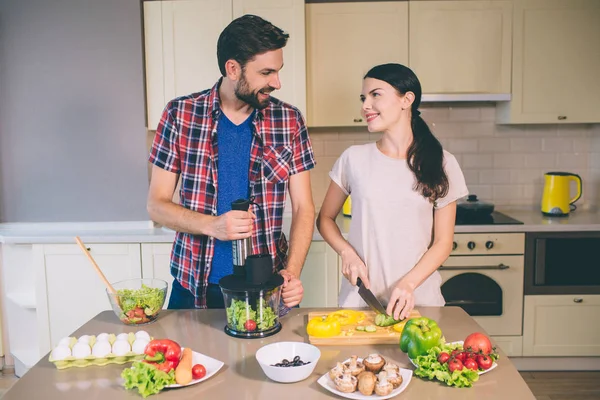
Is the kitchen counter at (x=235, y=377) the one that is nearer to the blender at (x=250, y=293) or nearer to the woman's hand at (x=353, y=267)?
the blender at (x=250, y=293)

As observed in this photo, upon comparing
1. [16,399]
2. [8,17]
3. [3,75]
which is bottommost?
[16,399]

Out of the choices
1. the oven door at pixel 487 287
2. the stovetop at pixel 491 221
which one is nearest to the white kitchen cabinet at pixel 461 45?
the stovetop at pixel 491 221

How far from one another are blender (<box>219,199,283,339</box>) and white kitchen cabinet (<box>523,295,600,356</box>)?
2236 millimetres

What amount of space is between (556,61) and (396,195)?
2053mm

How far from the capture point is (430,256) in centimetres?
196

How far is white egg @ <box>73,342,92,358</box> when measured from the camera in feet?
4.90

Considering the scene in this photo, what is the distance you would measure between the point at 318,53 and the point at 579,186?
1800 millimetres

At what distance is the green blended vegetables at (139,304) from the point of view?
176cm

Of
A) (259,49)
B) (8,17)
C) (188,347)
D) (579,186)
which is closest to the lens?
(188,347)

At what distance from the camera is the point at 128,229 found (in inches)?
136

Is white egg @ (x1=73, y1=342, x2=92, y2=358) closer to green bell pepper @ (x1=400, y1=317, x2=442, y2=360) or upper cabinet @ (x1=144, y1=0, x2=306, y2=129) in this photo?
green bell pepper @ (x1=400, y1=317, x2=442, y2=360)

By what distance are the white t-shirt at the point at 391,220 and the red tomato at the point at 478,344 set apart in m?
0.56

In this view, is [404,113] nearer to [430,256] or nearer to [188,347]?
[430,256]

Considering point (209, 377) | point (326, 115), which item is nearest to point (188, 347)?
point (209, 377)
